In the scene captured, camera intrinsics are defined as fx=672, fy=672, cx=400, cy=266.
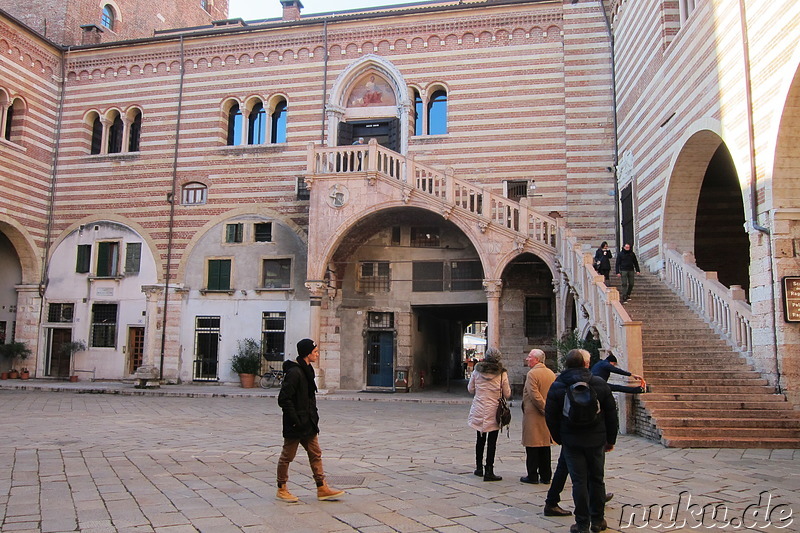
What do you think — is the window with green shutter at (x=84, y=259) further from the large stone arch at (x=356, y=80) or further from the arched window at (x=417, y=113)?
the arched window at (x=417, y=113)

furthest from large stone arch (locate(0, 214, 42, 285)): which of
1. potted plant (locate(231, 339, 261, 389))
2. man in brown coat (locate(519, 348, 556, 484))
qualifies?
man in brown coat (locate(519, 348, 556, 484))

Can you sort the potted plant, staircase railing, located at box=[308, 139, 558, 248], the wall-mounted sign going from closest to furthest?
the wall-mounted sign < staircase railing, located at box=[308, 139, 558, 248] < the potted plant

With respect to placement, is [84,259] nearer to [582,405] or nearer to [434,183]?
[434,183]

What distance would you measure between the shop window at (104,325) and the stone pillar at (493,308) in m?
13.5

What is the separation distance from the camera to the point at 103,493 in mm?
6664

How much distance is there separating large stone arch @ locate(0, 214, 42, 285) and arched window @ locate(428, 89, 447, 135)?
14.8m

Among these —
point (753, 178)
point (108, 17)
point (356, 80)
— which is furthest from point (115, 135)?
point (753, 178)

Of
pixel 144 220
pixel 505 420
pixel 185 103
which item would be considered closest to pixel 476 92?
pixel 185 103

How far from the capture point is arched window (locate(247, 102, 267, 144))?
23812 mm

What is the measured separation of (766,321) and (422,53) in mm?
14942

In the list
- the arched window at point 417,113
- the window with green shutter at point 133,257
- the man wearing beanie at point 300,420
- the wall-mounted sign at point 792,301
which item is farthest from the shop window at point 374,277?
the man wearing beanie at point 300,420

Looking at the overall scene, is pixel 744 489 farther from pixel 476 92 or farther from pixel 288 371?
pixel 476 92

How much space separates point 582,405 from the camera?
17.4 ft

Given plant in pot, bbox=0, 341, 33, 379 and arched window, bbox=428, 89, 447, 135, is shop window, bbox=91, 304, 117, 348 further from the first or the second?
arched window, bbox=428, 89, 447, 135
